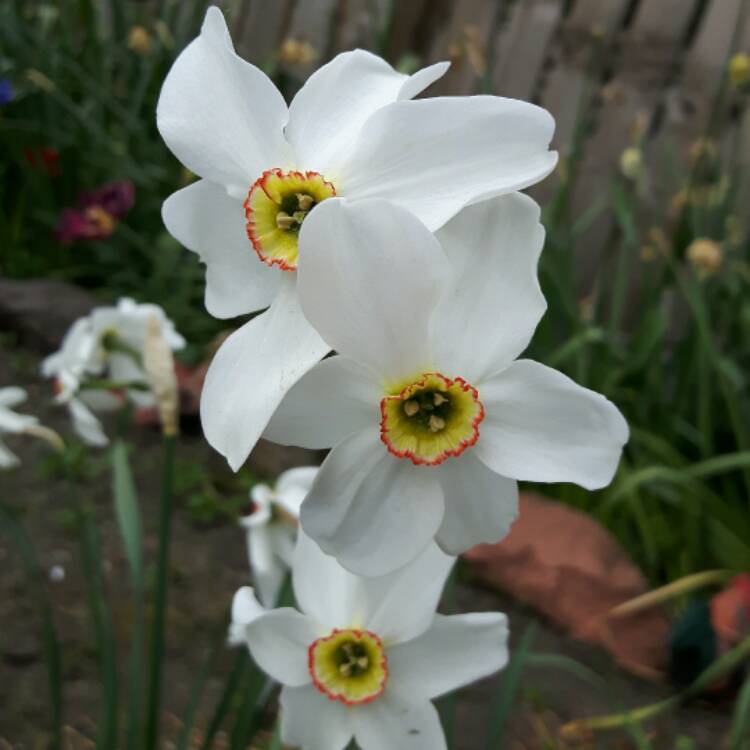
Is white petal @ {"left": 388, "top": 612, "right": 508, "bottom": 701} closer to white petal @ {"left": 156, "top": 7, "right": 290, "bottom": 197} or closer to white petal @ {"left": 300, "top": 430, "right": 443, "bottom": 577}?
white petal @ {"left": 300, "top": 430, "right": 443, "bottom": 577}

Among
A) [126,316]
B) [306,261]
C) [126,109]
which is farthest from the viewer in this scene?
[126,109]

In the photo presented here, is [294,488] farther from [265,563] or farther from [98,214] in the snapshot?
[98,214]

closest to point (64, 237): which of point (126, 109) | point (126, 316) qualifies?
point (126, 109)

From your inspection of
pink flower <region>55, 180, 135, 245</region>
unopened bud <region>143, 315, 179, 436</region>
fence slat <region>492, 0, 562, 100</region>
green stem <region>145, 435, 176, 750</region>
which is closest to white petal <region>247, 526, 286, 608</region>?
green stem <region>145, 435, 176, 750</region>

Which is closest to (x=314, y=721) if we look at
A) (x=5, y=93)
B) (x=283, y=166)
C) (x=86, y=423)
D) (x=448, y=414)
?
(x=448, y=414)

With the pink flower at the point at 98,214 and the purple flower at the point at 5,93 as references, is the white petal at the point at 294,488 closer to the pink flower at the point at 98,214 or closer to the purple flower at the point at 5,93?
the pink flower at the point at 98,214

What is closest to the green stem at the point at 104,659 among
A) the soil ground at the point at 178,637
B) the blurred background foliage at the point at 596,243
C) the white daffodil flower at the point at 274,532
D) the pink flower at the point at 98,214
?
the white daffodil flower at the point at 274,532

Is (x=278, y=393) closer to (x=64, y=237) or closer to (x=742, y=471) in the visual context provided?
(x=742, y=471)
